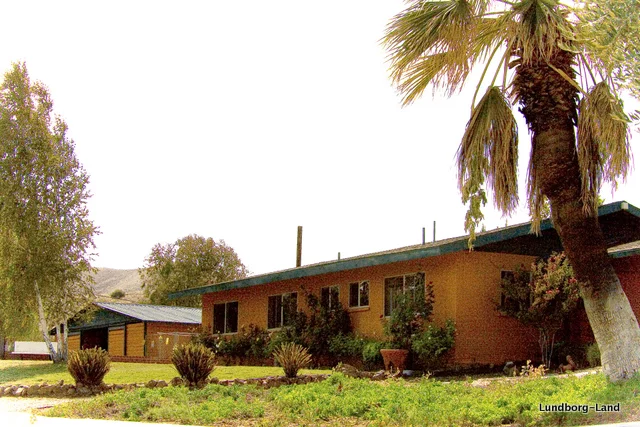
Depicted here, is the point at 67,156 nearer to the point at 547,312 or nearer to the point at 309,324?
the point at 309,324

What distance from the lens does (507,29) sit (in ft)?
36.9

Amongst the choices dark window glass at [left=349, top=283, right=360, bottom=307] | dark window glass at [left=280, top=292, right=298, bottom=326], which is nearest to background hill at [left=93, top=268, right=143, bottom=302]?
dark window glass at [left=280, top=292, right=298, bottom=326]

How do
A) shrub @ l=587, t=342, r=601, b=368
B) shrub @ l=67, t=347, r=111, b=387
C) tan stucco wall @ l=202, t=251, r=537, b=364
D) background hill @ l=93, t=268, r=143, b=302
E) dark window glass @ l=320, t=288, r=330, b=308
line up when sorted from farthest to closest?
background hill @ l=93, t=268, r=143, b=302 → dark window glass @ l=320, t=288, r=330, b=308 → tan stucco wall @ l=202, t=251, r=537, b=364 → shrub @ l=587, t=342, r=601, b=368 → shrub @ l=67, t=347, r=111, b=387

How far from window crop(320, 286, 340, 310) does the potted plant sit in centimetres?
328

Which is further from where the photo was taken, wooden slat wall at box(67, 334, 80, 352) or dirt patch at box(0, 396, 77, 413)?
wooden slat wall at box(67, 334, 80, 352)

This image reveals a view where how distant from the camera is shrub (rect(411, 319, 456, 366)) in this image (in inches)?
658

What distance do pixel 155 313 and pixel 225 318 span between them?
11.1 m

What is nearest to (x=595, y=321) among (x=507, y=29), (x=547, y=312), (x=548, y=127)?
(x=548, y=127)

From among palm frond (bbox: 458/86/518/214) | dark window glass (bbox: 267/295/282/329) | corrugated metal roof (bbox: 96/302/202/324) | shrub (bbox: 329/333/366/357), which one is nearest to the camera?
palm frond (bbox: 458/86/518/214)

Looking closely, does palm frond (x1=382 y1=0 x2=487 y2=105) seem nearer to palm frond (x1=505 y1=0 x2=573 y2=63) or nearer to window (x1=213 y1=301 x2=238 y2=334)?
palm frond (x1=505 y1=0 x2=573 y2=63)

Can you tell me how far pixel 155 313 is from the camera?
36.9 metres

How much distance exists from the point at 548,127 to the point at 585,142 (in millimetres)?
608

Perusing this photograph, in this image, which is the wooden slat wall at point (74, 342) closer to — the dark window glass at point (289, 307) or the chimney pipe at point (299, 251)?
the chimney pipe at point (299, 251)

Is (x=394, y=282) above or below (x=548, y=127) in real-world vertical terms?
below
